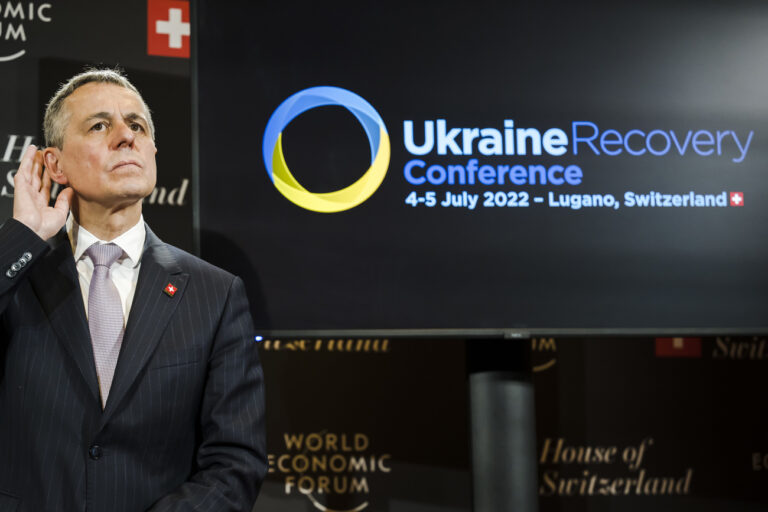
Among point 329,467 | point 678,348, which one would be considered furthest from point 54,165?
point 678,348

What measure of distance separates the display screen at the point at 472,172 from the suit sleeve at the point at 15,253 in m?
0.61

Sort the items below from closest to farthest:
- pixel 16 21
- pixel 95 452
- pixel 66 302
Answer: pixel 95 452, pixel 66 302, pixel 16 21

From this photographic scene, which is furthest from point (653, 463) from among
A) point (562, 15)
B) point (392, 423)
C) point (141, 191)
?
point (141, 191)

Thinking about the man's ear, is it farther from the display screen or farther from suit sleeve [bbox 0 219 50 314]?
the display screen

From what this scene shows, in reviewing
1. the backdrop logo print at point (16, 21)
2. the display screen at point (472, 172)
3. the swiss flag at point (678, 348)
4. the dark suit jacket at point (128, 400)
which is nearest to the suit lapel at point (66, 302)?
the dark suit jacket at point (128, 400)

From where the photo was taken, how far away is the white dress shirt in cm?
186

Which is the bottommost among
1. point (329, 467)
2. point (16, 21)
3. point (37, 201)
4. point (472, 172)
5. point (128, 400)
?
point (329, 467)

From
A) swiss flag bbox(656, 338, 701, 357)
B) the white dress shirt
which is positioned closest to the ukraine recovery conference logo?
the white dress shirt

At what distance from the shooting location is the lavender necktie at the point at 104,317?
177 cm

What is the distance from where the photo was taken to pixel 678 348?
3158 millimetres

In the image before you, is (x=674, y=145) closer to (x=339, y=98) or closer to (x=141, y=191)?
(x=339, y=98)

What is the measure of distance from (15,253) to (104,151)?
13.5 inches

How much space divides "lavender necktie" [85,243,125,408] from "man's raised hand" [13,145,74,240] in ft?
0.36

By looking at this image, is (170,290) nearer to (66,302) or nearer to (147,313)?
(147,313)
